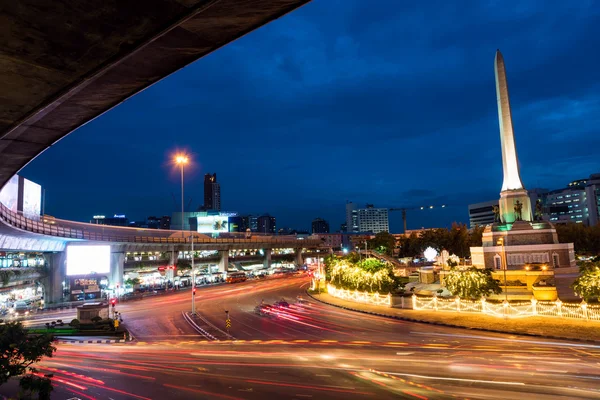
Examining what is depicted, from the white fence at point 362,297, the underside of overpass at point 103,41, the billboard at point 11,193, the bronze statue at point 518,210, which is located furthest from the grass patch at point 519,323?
the billboard at point 11,193

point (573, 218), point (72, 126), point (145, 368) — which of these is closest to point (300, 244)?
point (145, 368)

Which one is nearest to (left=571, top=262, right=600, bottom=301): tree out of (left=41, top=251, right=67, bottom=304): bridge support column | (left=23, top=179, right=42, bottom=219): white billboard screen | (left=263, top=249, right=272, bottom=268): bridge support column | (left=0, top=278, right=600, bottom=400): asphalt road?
(left=0, top=278, right=600, bottom=400): asphalt road

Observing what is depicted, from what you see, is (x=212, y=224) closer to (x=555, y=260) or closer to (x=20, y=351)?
(x=555, y=260)

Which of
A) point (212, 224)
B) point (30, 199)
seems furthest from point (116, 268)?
point (212, 224)

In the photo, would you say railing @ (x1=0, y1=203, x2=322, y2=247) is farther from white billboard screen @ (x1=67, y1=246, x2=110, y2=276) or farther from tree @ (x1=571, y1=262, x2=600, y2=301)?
tree @ (x1=571, y1=262, x2=600, y2=301)

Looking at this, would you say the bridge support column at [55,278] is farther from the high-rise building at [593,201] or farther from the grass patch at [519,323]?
the high-rise building at [593,201]

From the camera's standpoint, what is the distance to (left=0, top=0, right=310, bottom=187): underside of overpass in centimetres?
545

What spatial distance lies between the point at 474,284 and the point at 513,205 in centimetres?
2484

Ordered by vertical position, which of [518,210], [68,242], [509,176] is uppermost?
[509,176]

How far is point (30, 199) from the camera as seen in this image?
57969mm

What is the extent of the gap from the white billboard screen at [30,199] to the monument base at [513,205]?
64.1 meters

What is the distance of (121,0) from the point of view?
5.24 m

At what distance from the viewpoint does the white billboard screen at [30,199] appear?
55.5 meters

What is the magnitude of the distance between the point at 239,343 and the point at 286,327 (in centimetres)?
622
